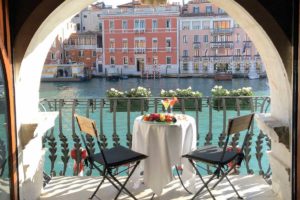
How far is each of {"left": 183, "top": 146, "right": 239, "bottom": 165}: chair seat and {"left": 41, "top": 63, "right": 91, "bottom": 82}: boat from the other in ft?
105

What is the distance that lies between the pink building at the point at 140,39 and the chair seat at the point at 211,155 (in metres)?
35.0

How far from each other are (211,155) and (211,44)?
36881mm

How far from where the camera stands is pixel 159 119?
12.9 feet

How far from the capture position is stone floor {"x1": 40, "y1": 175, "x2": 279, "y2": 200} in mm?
3850

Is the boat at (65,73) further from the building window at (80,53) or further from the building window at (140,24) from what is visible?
the building window at (140,24)

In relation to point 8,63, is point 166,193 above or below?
below

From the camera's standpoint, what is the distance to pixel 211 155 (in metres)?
3.69

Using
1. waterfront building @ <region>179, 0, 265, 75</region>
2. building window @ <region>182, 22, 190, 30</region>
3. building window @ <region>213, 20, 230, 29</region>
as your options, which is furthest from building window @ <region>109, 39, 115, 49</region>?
building window @ <region>213, 20, 230, 29</region>

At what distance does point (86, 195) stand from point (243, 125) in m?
1.57

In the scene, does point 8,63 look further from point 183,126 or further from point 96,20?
point 96,20

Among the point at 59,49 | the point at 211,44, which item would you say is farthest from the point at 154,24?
the point at 59,49

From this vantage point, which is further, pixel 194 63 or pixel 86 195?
pixel 194 63

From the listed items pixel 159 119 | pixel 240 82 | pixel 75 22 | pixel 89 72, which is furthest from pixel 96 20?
pixel 159 119

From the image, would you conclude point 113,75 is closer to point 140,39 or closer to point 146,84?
point 140,39
